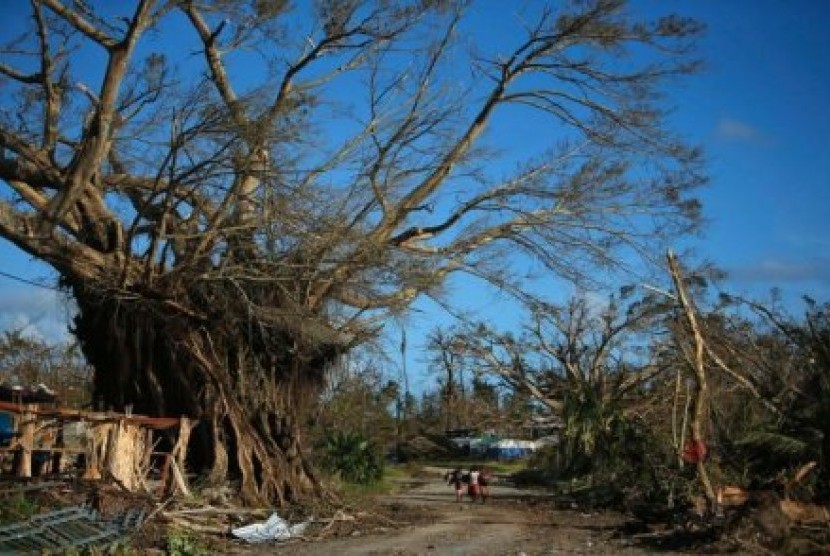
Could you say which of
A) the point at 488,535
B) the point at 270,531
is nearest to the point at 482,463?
the point at 488,535

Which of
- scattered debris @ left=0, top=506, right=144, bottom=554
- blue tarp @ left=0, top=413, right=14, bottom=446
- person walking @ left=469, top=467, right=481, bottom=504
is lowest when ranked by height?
scattered debris @ left=0, top=506, right=144, bottom=554

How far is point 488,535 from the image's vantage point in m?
Answer: 17.2

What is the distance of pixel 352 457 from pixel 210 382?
13.3 metres

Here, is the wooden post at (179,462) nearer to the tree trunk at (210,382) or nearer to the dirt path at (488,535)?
the tree trunk at (210,382)

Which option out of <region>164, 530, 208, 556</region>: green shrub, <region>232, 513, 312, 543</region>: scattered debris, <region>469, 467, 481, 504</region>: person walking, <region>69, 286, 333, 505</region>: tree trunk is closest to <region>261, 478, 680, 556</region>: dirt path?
<region>232, 513, 312, 543</region>: scattered debris

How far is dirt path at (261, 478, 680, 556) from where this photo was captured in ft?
48.9

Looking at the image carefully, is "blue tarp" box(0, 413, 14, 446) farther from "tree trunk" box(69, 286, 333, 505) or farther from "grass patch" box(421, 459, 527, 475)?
"grass patch" box(421, 459, 527, 475)

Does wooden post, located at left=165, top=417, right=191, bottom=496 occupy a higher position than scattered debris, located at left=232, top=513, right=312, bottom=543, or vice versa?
wooden post, located at left=165, top=417, right=191, bottom=496

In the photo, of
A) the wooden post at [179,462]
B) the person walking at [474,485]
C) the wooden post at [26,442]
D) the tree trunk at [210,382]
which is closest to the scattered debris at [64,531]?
the wooden post at [26,442]

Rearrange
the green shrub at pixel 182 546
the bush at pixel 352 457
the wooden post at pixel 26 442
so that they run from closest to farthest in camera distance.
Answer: the green shrub at pixel 182 546 → the wooden post at pixel 26 442 → the bush at pixel 352 457

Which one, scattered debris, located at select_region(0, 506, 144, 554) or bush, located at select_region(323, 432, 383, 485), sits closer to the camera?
scattered debris, located at select_region(0, 506, 144, 554)

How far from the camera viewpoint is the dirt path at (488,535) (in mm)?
14891

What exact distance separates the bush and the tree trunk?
10.7 meters

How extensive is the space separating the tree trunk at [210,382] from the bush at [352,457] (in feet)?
35.1
